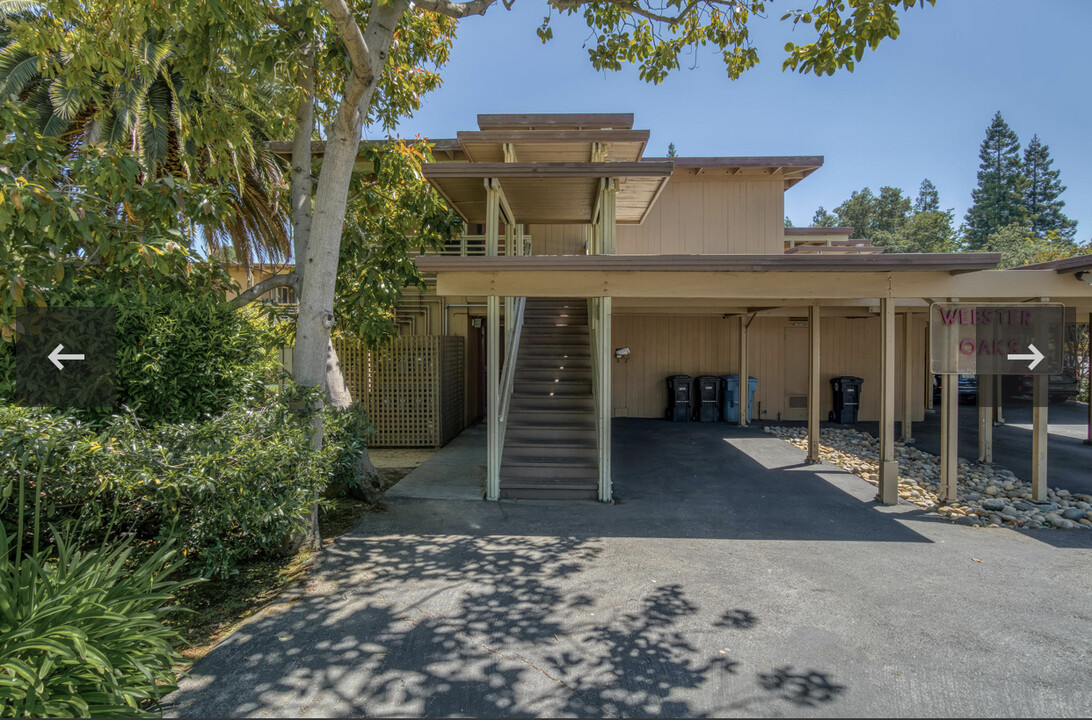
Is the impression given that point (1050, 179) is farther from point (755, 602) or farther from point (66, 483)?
point (66, 483)

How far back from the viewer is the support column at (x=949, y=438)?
6527 millimetres

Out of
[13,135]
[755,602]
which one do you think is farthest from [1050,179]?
[13,135]

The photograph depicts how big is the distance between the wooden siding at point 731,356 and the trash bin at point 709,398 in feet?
1.89

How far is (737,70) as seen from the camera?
6586mm

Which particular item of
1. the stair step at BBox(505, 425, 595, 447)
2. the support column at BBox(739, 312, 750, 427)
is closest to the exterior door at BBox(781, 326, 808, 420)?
the support column at BBox(739, 312, 750, 427)

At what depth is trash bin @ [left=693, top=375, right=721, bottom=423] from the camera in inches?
493

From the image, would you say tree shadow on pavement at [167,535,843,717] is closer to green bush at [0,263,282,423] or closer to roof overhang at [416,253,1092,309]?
green bush at [0,263,282,423]

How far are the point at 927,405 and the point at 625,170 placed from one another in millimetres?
12233

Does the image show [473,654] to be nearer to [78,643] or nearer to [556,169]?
[78,643]

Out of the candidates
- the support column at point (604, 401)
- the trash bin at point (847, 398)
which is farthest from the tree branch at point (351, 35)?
the trash bin at point (847, 398)

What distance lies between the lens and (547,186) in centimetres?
765

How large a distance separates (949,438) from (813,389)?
2.43m

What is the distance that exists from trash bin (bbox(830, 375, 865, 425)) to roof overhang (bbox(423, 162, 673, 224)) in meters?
6.69

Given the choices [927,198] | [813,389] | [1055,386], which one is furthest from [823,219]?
[813,389]
